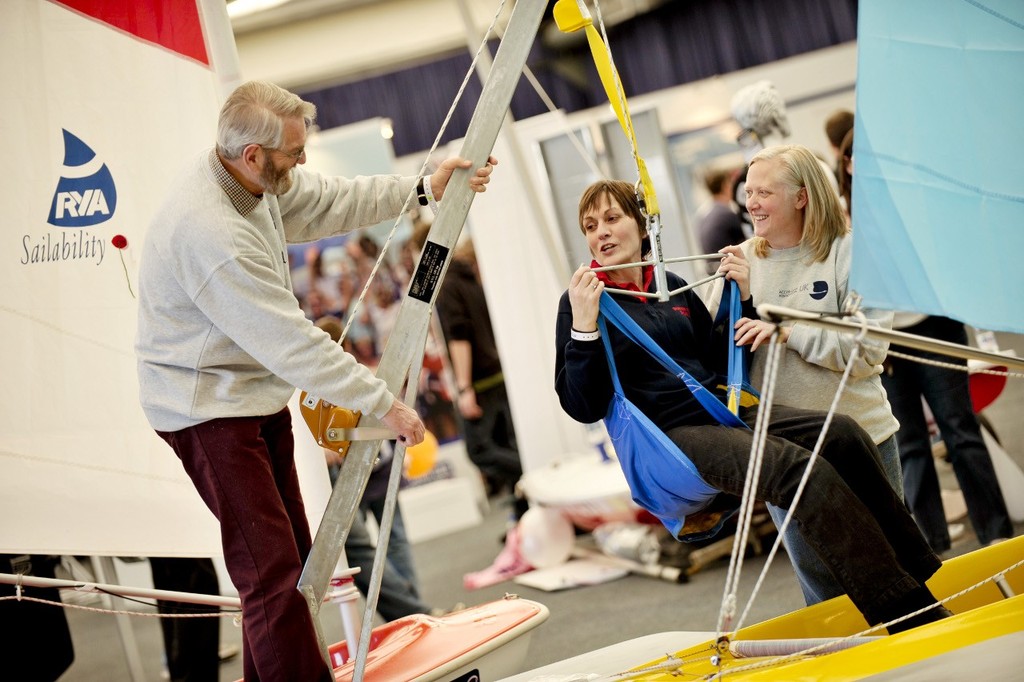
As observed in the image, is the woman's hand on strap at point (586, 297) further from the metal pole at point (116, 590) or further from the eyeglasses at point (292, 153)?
the metal pole at point (116, 590)

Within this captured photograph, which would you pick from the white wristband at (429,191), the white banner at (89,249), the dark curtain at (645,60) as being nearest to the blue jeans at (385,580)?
the white banner at (89,249)

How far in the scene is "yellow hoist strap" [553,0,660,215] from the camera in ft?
7.39

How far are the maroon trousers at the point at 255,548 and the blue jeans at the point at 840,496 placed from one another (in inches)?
35.1

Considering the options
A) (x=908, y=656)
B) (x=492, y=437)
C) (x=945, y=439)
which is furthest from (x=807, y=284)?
(x=492, y=437)

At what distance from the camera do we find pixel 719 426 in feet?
7.03

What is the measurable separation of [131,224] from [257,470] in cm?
106

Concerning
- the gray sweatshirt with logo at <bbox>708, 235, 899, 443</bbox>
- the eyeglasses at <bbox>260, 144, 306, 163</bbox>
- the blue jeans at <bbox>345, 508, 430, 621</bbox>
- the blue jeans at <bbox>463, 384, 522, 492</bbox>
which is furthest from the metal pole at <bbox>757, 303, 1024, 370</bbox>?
the blue jeans at <bbox>463, 384, 522, 492</bbox>

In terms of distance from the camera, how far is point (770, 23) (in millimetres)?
9047

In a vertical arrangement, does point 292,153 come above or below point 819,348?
above

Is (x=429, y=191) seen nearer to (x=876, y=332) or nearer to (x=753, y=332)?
(x=753, y=332)

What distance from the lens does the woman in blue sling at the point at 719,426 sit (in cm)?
190

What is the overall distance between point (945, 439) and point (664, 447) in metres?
1.73

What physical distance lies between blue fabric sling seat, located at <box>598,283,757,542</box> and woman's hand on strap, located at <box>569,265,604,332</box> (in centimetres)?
5

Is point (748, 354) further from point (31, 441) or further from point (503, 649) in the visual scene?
point (31, 441)
